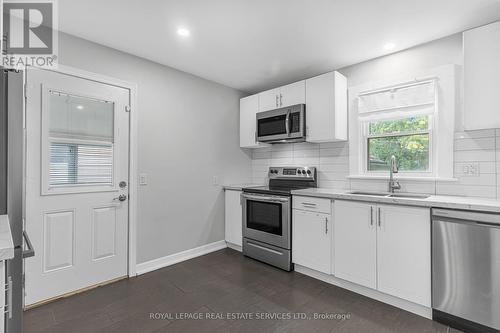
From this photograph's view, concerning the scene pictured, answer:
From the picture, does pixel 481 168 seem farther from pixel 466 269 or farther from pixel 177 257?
pixel 177 257

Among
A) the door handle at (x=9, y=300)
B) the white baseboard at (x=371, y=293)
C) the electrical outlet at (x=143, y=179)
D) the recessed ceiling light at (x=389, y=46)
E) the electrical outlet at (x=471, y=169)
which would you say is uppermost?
the recessed ceiling light at (x=389, y=46)

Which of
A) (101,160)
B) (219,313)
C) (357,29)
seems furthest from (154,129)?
(357,29)

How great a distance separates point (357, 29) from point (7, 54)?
2980 millimetres

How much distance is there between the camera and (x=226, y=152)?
3.90 meters

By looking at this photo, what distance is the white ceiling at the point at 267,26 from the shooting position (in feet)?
6.54

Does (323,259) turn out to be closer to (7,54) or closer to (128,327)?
(128,327)

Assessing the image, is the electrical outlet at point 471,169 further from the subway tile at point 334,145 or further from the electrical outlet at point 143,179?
the electrical outlet at point 143,179

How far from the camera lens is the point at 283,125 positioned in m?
3.33

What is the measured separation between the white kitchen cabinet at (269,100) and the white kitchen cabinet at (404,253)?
191cm

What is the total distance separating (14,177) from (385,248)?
2.62 meters

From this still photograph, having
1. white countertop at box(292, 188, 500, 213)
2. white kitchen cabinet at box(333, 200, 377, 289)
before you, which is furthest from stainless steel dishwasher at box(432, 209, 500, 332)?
white kitchen cabinet at box(333, 200, 377, 289)

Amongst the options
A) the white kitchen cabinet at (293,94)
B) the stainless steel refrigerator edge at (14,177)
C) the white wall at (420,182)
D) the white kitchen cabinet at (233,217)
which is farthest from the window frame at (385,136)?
the stainless steel refrigerator edge at (14,177)

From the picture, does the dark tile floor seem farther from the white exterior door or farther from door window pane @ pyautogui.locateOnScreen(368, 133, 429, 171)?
door window pane @ pyautogui.locateOnScreen(368, 133, 429, 171)

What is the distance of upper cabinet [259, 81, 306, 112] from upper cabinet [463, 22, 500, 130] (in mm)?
1573
